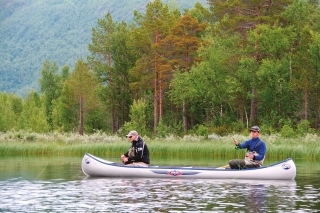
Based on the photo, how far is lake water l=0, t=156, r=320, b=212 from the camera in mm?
17781

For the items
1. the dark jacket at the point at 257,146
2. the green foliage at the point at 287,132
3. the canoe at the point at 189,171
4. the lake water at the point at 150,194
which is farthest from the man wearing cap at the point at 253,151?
the green foliage at the point at 287,132

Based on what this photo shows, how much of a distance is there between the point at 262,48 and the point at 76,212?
134 feet

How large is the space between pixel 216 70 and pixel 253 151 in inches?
1348

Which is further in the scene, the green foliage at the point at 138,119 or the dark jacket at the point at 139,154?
the green foliage at the point at 138,119

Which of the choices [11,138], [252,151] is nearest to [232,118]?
[11,138]

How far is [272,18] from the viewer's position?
5794 centimetres

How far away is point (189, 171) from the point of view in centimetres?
2611

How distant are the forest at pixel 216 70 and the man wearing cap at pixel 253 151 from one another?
84.8 feet

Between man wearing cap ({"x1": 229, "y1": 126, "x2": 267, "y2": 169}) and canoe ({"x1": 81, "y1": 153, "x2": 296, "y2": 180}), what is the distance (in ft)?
1.26

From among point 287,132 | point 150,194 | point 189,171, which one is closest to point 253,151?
point 189,171

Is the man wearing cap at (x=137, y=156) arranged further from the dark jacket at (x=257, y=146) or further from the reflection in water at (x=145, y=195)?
the dark jacket at (x=257, y=146)

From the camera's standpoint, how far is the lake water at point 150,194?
58.3 feet

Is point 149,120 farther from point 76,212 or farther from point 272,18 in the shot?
point 76,212

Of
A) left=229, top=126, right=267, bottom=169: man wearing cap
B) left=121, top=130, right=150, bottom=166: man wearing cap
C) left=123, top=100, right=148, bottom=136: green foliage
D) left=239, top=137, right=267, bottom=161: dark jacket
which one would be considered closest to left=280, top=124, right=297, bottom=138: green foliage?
left=123, top=100, right=148, bottom=136: green foliage
